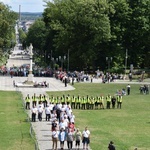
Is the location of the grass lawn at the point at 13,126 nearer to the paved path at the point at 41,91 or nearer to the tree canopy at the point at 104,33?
the paved path at the point at 41,91

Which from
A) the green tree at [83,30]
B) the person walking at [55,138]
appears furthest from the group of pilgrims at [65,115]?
the green tree at [83,30]

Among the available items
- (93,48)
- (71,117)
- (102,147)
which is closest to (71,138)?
(102,147)

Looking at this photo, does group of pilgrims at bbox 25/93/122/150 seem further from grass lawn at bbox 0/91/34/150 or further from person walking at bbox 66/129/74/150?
grass lawn at bbox 0/91/34/150

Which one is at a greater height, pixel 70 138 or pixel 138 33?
pixel 138 33

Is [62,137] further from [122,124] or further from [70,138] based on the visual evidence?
[122,124]

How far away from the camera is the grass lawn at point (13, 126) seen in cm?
3177

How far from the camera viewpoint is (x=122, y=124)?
39.8m

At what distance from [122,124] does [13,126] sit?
8.25 meters

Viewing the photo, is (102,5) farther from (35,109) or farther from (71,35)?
(35,109)

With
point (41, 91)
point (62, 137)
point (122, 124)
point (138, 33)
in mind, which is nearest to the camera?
point (62, 137)

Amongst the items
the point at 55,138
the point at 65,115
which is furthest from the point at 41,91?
the point at 55,138

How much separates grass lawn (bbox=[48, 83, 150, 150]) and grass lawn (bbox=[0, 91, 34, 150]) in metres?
4.09

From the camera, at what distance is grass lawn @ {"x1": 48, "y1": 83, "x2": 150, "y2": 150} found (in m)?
32.8

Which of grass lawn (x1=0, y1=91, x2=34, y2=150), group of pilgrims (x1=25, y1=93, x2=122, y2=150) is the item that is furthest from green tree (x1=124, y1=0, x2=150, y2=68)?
group of pilgrims (x1=25, y1=93, x2=122, y2=150)
